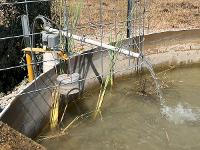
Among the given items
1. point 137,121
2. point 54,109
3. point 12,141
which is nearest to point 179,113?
point 137,121

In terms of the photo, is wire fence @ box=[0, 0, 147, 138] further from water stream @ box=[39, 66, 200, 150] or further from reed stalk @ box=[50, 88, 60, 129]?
water stream @ box=[39, 66, 200, 150]

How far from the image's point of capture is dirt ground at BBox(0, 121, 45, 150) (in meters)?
3.04

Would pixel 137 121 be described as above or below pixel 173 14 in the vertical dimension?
below

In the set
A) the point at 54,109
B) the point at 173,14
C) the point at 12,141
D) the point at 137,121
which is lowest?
the point at 137,121

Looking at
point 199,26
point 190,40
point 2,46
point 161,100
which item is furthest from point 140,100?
point 199,26

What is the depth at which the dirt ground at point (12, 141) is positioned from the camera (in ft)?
9.98

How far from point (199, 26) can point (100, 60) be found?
2.52m

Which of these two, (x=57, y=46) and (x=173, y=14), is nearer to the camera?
(x=57, y=46)

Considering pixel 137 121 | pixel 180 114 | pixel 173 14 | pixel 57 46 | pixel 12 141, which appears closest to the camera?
pixel 12 141

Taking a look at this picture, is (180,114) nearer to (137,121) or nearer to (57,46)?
(137,121)

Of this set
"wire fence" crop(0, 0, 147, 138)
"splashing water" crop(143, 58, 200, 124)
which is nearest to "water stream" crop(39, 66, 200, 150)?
"splashing water" crop(143, 58, 200, 124)

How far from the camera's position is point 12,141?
309 centimetres

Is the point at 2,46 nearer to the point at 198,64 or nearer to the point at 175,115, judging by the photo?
the point at 175,115

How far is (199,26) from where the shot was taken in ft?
22.7
